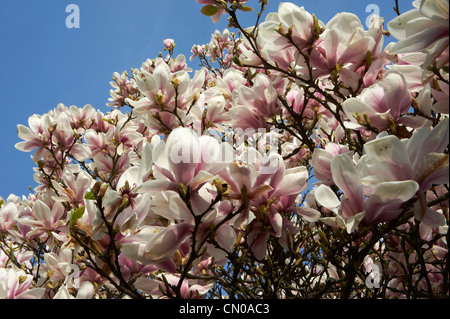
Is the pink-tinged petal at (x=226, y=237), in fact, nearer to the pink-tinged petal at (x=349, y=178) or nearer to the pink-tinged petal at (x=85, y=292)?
the pink-tinged petal at (x=349, y=178)

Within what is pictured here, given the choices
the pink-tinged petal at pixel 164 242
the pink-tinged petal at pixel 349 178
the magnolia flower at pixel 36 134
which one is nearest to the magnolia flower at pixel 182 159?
the pink-tinged petal at pixel 164 242

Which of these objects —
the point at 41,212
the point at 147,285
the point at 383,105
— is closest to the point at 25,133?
the point at 41,212

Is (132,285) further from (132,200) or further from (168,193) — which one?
(168,193)

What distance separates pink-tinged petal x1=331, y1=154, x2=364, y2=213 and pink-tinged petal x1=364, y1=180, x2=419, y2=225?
39 mm

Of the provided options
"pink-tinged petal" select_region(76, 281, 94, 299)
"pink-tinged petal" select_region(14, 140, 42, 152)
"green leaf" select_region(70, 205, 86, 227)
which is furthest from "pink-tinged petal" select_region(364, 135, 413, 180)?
"pink-tinged petal" select_region(14, 140, 42, 152)

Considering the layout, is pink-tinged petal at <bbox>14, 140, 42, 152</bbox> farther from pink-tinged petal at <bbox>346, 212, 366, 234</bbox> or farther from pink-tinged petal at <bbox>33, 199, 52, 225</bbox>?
pink-tinged petal at <bbox>346, 212, 366, 234</bbox>

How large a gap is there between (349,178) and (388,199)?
129mm

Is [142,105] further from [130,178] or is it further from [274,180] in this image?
[274,180]

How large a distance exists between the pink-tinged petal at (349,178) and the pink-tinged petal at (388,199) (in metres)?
0.04

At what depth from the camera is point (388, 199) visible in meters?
1.00

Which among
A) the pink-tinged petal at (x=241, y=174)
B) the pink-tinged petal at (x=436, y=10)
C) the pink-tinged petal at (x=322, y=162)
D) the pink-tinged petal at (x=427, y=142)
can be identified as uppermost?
the pink-tinged petal at (x=436, y=10)

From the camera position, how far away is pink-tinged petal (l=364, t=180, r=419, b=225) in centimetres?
95

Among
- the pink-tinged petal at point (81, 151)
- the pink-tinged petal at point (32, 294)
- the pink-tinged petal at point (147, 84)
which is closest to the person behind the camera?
the pink-tinged petal at point (32, 294)

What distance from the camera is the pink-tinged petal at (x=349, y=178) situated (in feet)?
3.50
